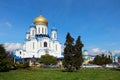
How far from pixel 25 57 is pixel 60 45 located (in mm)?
15382

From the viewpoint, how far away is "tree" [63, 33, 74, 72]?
36000mm

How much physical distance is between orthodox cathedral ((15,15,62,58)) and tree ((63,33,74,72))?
54256 mm

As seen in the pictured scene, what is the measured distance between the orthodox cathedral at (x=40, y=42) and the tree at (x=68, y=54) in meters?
54.3

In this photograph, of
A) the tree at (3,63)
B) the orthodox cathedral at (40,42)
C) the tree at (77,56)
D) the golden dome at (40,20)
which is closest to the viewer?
the tree at (3,63)

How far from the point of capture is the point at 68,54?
3609 cm

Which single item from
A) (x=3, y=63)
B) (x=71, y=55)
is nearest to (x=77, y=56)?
(x=71, y=55)

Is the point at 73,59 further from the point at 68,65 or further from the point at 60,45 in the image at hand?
the point at 60,45

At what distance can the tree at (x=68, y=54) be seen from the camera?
36.0 metres

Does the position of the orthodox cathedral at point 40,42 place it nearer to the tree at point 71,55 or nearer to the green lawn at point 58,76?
the tree at point 71,55

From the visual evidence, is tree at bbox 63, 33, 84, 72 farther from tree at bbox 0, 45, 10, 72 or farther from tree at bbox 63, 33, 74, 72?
tree at bbox 0, 45, 10, 72

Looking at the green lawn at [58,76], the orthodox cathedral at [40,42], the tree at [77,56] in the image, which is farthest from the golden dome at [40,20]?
the green lawn at [58,76]

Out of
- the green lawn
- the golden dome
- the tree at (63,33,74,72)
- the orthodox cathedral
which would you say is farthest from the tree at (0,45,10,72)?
the golden dome

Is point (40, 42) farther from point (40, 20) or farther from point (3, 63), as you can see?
point (3, 63)

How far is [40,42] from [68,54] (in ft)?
185
